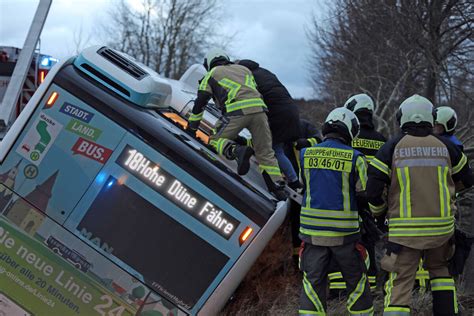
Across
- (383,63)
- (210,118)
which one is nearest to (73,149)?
(210,118)

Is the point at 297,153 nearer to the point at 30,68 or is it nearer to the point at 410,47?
the point at 30,68

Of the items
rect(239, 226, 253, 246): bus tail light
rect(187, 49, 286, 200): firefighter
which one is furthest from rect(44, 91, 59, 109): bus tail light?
rect(239, 226, 253, 246): bus tail light

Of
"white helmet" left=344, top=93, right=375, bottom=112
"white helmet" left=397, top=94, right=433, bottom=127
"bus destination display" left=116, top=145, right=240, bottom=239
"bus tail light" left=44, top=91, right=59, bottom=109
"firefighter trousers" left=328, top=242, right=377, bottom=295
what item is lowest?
"bus destination display" left=116, top=145, right=240, bottom=239

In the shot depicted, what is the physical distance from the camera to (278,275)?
5.32 meters

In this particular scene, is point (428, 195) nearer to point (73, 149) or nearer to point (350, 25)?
point (73, 149)

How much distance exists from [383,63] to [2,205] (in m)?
10.7

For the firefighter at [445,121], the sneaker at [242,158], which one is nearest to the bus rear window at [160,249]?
the sneaker at [242,158]

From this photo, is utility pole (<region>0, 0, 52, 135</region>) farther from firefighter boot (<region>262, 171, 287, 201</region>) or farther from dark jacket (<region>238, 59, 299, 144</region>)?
firefighter boot (<region>262, 171, 287, 201</region>)

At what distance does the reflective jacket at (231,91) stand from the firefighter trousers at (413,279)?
169 cm

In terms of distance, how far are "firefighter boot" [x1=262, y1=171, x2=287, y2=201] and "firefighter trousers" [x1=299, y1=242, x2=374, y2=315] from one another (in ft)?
1.45

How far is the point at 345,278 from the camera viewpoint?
4.73 m

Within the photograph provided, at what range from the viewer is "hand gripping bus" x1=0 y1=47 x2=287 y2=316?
4426 mm

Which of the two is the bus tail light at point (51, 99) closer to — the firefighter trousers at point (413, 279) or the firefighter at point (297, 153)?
the firefighter at point (297, 153)

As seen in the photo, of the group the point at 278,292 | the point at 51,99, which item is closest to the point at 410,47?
the point at 278,292
